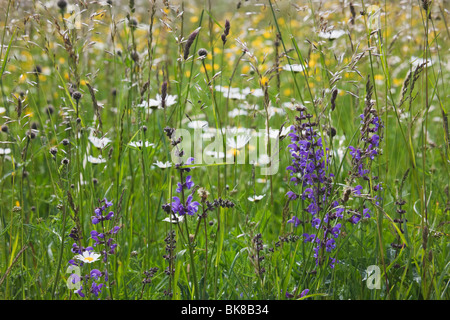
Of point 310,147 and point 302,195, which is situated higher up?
point 310,147

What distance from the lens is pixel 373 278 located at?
54.1 inches

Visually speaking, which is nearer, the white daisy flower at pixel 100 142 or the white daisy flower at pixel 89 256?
the white daisy flower at pixel 89 256

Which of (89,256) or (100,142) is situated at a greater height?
(100,142)

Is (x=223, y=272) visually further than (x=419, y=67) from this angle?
Yes

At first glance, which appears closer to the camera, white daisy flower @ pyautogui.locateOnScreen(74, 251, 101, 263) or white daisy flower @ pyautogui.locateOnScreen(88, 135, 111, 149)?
white daisy flower @ pyautogui.locateOnScreen(74, 251, 101, 263)

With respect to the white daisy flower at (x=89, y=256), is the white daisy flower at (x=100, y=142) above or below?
above

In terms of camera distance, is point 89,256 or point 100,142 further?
point 100,142

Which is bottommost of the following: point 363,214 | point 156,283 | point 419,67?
point 156,283

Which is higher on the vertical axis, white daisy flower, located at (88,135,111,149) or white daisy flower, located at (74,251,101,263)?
white daisy flower, located at (88,135,111,149)
